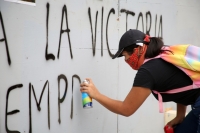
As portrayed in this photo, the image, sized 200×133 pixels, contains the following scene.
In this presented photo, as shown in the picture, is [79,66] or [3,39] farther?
[79,66]

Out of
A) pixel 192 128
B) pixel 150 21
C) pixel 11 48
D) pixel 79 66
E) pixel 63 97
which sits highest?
pixel 150 21

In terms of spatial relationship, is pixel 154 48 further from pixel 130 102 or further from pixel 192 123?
pixel 192 123

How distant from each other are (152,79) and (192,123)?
1.81 ft

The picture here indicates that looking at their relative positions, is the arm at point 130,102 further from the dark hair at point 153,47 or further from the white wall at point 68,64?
the white wall at point 68,64

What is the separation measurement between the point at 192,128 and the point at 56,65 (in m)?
1.31

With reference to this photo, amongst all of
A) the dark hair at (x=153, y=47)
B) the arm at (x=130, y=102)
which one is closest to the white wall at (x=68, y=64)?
the arm at (x=130, y=102)

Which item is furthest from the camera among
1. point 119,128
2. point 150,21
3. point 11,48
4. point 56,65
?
point 150,21

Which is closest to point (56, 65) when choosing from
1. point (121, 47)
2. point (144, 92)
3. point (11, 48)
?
point (11, 48)

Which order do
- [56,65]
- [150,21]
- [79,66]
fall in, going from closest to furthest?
[56,65] < [79,66] < [150,21]

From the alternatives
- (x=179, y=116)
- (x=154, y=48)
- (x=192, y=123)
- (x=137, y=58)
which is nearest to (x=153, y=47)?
(x=154, y=48)

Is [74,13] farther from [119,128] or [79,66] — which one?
[119,128]

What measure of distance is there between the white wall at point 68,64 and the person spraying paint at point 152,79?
54 cm

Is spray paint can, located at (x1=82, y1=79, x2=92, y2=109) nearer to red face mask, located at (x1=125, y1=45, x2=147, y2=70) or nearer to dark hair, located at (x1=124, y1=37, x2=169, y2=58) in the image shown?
red face mask, located at (x1=125, y1=45, x2=147, y2=70)

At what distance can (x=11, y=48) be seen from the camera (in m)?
2.20
